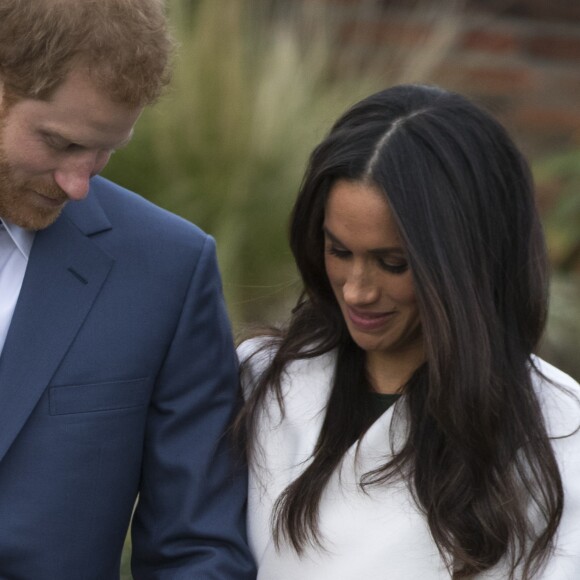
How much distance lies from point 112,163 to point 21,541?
2.36 metres

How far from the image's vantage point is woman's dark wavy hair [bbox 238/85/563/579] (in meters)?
2.67

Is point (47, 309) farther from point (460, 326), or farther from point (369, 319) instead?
point (460, 326)

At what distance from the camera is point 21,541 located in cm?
273

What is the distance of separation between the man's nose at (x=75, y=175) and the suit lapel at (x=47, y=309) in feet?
0.68

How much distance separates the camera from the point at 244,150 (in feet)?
16.5

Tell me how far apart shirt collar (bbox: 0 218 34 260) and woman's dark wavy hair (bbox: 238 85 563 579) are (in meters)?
0.50

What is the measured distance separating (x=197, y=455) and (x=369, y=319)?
0.42 meters

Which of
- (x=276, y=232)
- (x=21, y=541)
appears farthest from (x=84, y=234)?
(x=276, y=232)

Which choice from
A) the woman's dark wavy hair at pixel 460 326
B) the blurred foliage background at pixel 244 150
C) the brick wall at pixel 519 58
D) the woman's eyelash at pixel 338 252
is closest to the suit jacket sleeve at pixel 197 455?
the woman's dark wavy hair at pixel 460 326

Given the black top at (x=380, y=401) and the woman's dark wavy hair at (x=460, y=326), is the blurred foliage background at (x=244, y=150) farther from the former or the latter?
the woman's dark wavy hair at (x=460, y=326)

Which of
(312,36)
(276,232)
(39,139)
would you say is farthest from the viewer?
(312,36)

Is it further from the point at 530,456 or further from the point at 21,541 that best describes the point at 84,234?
the point at 530,456

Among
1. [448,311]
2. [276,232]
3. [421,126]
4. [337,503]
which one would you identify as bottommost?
[276,232]

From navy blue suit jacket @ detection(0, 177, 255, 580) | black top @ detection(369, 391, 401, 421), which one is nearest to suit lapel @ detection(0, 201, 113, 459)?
navy blue suit jacket @ detection(0, 177, 255, 580)
